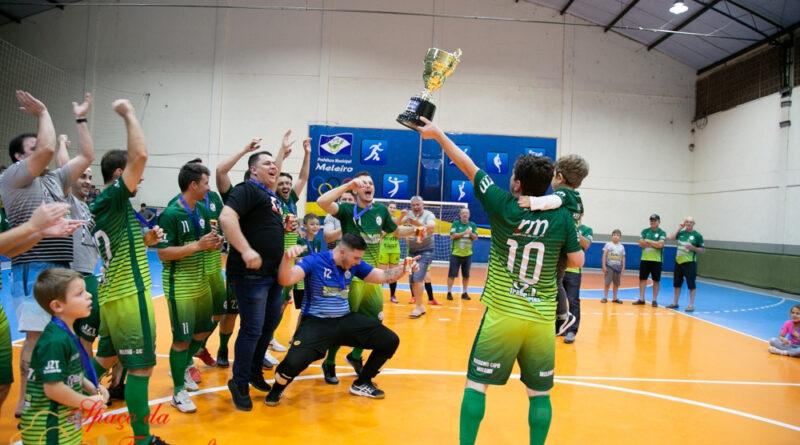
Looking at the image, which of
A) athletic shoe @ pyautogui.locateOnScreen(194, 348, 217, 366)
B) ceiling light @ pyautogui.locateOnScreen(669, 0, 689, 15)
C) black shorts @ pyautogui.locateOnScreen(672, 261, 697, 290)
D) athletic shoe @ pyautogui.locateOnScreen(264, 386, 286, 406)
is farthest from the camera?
ceiling light @ pyautogui.locateOnScreen(669, 0, 689, 15)

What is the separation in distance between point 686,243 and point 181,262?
35.5 ft

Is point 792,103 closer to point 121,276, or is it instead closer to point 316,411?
point 316,411

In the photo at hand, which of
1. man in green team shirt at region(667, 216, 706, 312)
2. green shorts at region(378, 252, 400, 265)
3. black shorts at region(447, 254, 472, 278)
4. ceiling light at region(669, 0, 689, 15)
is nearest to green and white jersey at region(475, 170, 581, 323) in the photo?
green shorts at region(378, 252, 400, 265)

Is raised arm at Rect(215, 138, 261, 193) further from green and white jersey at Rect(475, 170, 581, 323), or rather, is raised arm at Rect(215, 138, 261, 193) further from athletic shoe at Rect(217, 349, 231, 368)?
green and white jersey at Rect(475, 170, 581, 323)

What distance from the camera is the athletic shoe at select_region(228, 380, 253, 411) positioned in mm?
4156

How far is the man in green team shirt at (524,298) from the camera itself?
3016 millimetres

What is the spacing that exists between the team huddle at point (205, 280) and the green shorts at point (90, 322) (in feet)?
0.06

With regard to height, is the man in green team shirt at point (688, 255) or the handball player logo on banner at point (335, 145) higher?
the handball player logo on banner at point (335, 145)

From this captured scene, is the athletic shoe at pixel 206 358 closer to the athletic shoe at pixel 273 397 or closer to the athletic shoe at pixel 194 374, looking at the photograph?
the athletic shoe at pixel 194 374

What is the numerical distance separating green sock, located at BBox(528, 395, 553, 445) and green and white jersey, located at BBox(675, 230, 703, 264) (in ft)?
31.3

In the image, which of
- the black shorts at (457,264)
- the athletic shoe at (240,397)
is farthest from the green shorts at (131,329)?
the black shorts at (457,264)

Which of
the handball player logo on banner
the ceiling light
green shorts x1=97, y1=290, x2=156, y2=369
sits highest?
the ceiling light

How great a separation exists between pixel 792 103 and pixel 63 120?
25.8 meters

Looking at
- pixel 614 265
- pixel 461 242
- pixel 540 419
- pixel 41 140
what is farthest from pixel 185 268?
pixel 614 265
